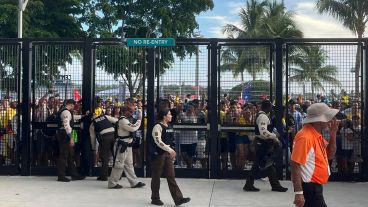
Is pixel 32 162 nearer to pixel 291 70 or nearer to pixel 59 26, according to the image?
pixel 291 70

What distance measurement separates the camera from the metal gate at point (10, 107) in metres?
12.2

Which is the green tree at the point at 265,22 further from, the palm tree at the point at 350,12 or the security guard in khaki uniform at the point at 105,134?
the security guard in khaki uniform at the point at 105,134

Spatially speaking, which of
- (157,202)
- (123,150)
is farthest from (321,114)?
(123,150)

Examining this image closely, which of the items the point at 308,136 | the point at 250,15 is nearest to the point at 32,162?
the point at 308,136

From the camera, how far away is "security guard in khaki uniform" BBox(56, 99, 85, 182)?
450 inches

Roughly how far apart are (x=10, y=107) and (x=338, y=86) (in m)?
7.42

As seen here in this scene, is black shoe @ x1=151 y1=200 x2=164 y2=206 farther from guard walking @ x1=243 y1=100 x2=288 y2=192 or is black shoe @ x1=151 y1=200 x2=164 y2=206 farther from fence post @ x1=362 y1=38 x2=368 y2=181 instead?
fence post @ x1=362 y1=38 x2=368 y2=181

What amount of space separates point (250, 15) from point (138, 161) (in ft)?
121

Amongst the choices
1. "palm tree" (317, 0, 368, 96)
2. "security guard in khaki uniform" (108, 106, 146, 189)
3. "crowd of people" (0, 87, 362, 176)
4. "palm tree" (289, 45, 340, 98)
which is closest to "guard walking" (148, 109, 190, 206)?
"security guard in khaki uniform" (108, 106, 146, 189)

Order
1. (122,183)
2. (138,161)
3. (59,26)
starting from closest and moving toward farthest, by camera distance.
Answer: (122,183) < (138,161) < (59,26)

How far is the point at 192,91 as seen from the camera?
11.8 meters

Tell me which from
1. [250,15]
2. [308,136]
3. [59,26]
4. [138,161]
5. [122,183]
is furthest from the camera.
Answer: [250,15]

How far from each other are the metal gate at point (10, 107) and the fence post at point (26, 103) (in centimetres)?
11

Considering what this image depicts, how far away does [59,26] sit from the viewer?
2792 cm
